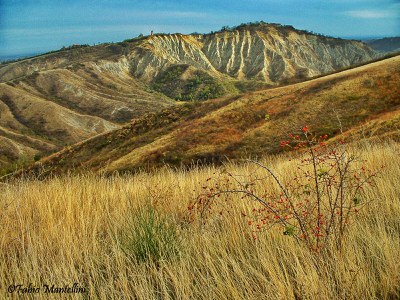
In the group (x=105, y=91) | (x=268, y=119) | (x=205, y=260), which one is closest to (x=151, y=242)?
(x=205, y=260)

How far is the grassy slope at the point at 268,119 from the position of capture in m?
26.6

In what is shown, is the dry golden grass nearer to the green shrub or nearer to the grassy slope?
the green shrub

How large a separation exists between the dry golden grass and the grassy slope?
18.1 meters

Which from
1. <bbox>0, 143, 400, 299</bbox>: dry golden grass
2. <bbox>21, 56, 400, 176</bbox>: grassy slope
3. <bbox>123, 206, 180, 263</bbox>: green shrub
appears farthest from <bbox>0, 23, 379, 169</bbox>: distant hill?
<bbox>123, 206, 180, 263</bbox>: green shrub

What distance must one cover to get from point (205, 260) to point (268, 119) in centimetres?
2852

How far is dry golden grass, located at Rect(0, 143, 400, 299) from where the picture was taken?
2680mm

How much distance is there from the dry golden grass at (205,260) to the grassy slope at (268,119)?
18101 millimetres

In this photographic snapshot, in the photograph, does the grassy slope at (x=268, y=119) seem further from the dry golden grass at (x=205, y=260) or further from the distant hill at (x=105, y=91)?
the distant hill at (x=105, y=91)

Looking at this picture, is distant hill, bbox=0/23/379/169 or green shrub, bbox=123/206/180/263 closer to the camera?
green shrub, bbox=123/206/180/263

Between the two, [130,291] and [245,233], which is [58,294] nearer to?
[130,291]

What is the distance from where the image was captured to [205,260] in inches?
128

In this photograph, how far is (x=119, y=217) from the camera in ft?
15.4

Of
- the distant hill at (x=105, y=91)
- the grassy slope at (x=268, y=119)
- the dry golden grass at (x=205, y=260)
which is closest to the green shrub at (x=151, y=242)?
the dry golden grass at (x=205, y=260)

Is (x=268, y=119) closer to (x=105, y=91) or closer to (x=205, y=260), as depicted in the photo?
(x=205, y=260)
